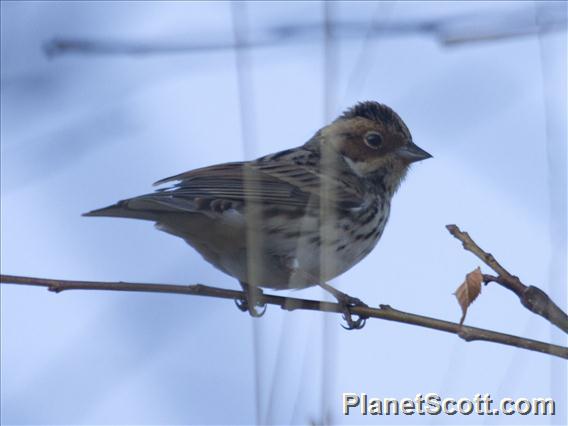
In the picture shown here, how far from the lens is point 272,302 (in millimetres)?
3436

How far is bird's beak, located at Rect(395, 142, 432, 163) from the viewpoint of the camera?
509 centimetres

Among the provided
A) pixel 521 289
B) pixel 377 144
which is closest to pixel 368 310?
pixel 521 289

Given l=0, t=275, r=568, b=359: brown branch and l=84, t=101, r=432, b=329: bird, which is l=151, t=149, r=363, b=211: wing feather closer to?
l=84, t=101, r=432, b=329: bird

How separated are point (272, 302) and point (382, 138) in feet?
6.83

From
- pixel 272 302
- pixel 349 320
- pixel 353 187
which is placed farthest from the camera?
pixel 353 187

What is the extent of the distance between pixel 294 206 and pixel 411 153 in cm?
102

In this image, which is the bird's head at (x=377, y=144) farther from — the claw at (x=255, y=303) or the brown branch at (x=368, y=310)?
the brown branch at (x=368, y=310)

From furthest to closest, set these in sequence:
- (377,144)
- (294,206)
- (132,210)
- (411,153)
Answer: (377,144), (411,153), (294,206), (132,210)

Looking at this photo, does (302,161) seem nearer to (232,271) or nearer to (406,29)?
(232,271)

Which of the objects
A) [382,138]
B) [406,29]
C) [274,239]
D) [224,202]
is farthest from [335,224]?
[406,29]

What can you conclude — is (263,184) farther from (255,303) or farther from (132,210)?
(255,303)

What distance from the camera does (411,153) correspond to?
5117 mm

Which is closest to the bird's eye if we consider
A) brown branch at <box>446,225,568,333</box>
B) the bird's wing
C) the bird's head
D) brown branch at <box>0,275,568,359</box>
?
the bird's head

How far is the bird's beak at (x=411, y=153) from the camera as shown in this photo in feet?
16.7
